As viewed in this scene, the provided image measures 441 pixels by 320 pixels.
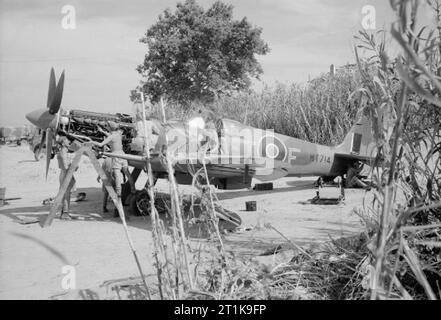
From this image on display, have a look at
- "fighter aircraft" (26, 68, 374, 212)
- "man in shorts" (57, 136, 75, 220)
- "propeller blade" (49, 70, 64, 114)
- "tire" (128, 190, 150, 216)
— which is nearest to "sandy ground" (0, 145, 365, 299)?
"man in shorts" (57, 136, 75, 220)

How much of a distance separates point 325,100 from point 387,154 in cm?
1575

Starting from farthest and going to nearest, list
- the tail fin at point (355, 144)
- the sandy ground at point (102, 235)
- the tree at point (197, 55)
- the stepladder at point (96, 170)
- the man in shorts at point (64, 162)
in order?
the tree at point (197, 55) < the tail fin at point (355, 144) < the man in shorts at point (64, 162) < the sandy ground at point (102, 235) < the stepladder at point (96, 170)

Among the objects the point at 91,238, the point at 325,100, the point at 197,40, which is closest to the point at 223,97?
the point at 197,40

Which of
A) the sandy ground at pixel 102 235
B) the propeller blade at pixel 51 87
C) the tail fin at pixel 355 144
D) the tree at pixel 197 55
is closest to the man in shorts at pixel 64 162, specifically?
the sandy ground at pixel 102 235

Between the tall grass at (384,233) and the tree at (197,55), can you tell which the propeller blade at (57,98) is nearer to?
the tall grass at (384,233)

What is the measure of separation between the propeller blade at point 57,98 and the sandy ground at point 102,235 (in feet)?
7.57

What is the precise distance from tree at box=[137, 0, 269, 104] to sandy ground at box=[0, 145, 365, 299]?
47.4ft

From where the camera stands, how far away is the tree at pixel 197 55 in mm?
26109

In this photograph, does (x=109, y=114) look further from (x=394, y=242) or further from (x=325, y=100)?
(x=325, y=100)

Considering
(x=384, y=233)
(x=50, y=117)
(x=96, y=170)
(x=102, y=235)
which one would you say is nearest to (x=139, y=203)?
(x=102, y=235)

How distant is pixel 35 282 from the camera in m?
4.30

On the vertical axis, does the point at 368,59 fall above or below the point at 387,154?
above

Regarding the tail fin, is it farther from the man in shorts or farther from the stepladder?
the stepladder

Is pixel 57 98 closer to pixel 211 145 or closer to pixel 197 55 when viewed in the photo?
pixel 211 145
